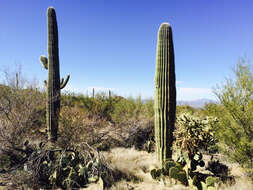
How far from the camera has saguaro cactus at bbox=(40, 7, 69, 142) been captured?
281 inches

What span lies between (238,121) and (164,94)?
205 cm

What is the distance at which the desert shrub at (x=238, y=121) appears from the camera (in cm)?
380

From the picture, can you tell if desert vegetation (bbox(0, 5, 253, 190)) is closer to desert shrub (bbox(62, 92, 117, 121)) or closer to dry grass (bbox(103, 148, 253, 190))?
dry grass (bbox(103, 148, 253, 190))

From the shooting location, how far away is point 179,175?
3.80 meters

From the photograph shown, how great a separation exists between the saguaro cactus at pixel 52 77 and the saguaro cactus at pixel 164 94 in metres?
4.71

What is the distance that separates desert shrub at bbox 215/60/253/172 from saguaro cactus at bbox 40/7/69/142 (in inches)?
255

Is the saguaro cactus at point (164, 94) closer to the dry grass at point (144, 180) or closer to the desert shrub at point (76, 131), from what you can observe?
the dry grass at point (144, 180)

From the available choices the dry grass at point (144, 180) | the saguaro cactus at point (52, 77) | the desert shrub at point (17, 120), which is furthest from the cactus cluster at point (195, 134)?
the saguaro cactus at point (52, 77)

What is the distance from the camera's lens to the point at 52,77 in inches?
303

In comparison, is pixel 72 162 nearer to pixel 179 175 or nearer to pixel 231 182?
pixel 179 175

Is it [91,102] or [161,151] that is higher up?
[91,102]

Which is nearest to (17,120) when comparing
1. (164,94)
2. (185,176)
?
(164,94)

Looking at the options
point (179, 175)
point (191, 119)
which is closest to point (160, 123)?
point (191, 119)

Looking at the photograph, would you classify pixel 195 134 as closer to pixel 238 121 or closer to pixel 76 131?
pixel 238 121
